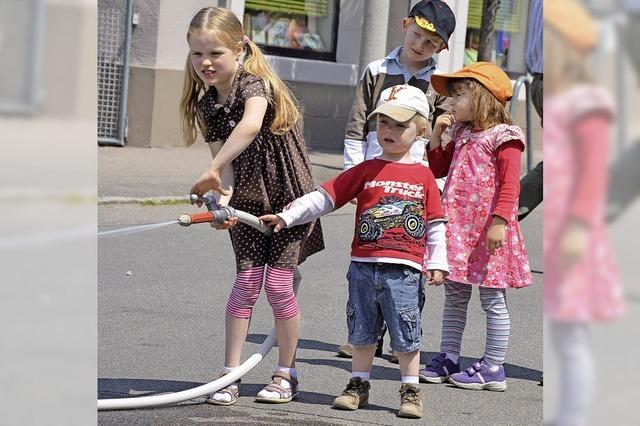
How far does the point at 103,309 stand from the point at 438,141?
215cm

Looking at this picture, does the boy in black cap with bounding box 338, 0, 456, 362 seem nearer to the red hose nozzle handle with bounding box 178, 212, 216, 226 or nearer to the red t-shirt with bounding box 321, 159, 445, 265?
the red t-shirt with bounding box 321, 159, 445, 265

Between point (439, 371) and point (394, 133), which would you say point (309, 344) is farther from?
point (394, 133)

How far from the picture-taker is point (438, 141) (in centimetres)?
480

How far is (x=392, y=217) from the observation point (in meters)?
4.05

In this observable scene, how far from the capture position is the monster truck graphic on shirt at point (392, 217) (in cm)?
405

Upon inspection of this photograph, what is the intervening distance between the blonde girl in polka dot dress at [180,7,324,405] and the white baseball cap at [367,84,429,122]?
390 mm

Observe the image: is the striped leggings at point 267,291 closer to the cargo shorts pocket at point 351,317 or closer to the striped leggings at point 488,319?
the cargo shorts pocket at point 351,317

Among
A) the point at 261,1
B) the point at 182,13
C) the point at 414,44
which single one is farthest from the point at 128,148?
the point at 414,44

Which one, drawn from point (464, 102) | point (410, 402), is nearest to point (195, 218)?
point (410, 402)

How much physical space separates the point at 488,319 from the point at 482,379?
254mm
